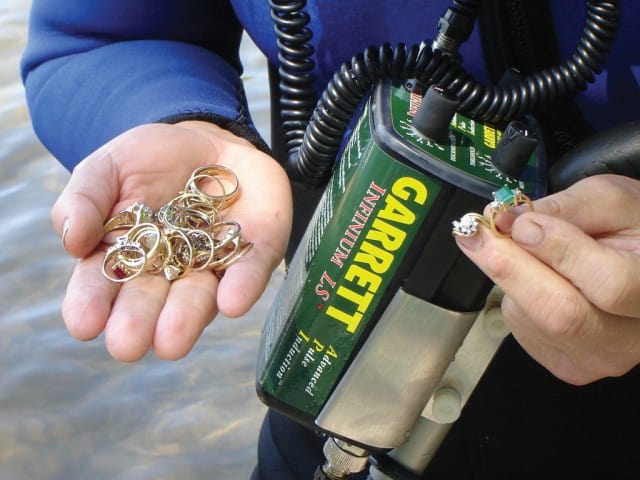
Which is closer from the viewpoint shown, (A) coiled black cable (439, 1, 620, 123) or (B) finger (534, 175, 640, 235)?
(B) finger (534, 175, 640, 235)

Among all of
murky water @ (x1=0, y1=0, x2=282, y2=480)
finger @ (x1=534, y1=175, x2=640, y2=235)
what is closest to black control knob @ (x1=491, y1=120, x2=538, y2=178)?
finger @ (x1=534, y1=175, x2=640, y2=235)

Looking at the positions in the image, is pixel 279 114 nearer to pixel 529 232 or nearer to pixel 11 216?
pixel 529 232

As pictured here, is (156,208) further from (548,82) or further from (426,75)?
(548,82)

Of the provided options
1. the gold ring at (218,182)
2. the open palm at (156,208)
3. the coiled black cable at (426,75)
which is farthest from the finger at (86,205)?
the coiled black cable at (426,75)

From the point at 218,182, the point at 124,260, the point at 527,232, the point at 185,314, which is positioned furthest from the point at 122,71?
the point at 527,232

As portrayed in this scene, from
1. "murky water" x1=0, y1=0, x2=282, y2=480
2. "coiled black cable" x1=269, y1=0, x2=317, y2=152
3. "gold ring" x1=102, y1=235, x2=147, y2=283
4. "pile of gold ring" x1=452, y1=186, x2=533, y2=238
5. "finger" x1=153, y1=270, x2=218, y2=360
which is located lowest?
"murky water" x1=0, y1=0, x2=282, y2=480

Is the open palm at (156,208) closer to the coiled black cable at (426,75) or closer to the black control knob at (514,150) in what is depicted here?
the coiled black cable at (426,75)

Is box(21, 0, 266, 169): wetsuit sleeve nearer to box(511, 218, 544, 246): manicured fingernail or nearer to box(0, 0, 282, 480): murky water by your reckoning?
box(511, 218, 544, 246): manicured fingernail
